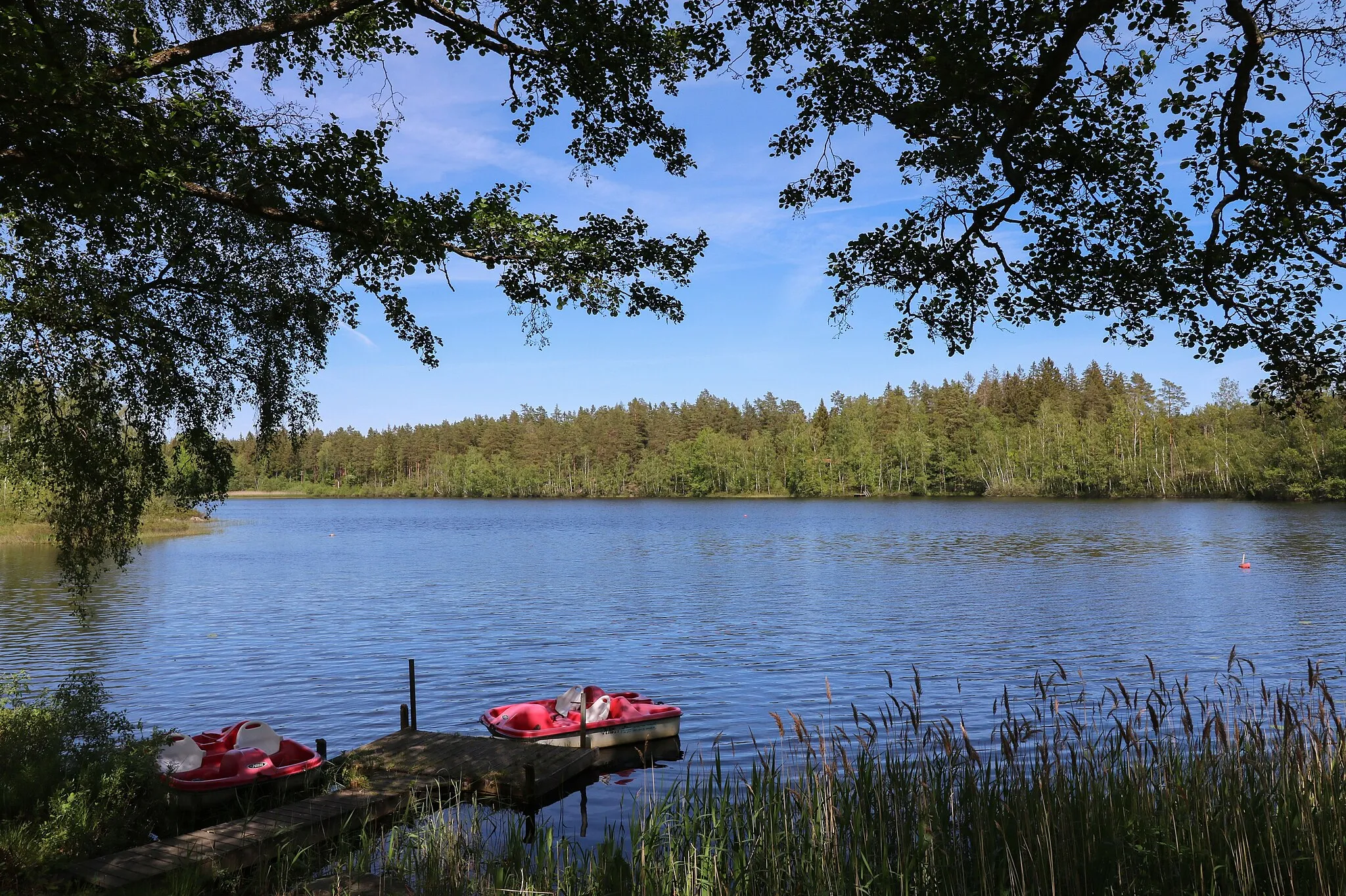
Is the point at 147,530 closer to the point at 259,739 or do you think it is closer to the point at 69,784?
the point at 259,739

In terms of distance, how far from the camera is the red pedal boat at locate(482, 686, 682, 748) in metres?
15.4

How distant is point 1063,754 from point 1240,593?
24083mm

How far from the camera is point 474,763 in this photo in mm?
13234

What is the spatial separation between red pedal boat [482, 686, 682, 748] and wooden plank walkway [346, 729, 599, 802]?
1.98ft

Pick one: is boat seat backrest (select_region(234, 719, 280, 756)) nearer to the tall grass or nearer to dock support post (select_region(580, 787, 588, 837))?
dock support post (select_region(580, 787, 588, 837))

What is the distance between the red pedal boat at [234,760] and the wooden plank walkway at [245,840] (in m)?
1.14

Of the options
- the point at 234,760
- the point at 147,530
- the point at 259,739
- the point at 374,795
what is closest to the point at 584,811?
the point at 374,795

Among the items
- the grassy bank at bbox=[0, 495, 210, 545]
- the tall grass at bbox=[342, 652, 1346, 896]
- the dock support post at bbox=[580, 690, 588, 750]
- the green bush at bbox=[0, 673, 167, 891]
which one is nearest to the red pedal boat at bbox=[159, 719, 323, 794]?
the green bush at bbox=[0, 673, 167, 891]

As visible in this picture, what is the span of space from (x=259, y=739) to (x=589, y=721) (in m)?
A: 5.41

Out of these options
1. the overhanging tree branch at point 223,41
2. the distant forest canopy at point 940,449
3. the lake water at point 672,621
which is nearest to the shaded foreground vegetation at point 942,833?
the lake water at point 672,621

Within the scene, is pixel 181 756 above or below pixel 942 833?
below

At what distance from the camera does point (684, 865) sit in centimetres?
688

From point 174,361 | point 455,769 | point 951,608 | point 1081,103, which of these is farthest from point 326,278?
point 951,608

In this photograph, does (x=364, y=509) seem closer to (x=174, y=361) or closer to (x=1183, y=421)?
(x=1183, y=421)
